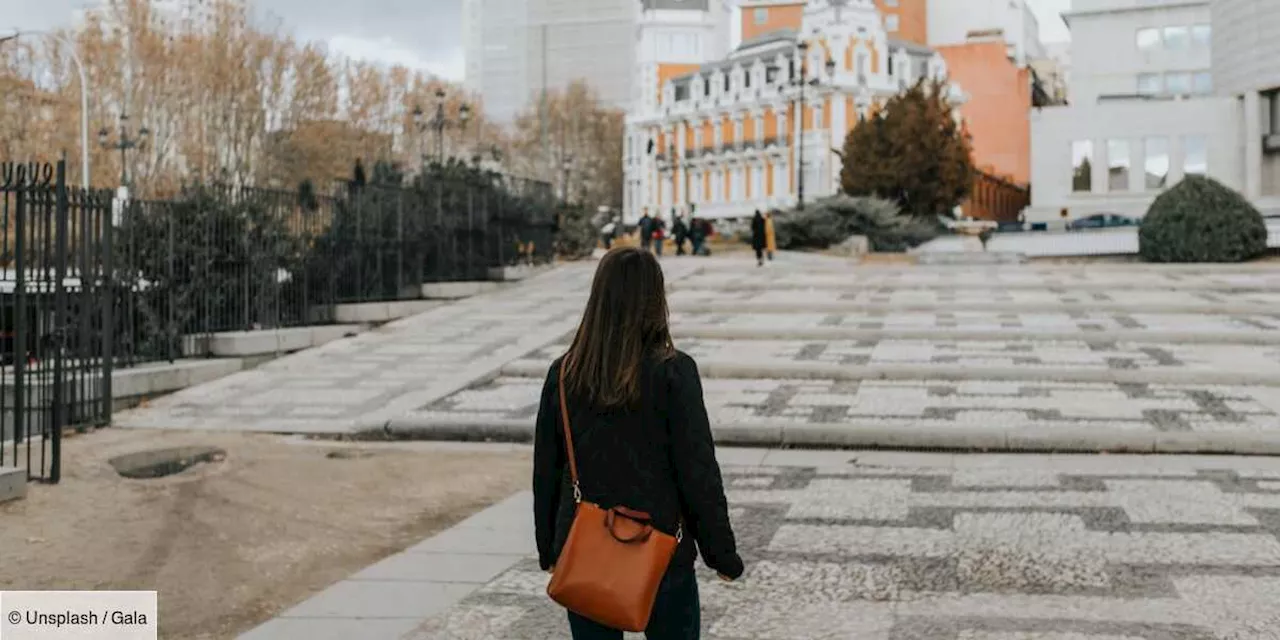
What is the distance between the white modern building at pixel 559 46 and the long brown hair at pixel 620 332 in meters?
106

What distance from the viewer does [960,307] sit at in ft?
70.3

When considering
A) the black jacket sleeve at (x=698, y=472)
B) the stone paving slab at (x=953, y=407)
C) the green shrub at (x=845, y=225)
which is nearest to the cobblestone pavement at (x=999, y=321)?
the stone paving slab at (x=953, y=407)

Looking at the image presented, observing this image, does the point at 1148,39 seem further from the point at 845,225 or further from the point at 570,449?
the point at 570,449

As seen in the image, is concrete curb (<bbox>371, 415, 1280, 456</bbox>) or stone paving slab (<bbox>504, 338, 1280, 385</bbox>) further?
stone paving slab (<bbox>504, 338, 1280, 385</bbox>)

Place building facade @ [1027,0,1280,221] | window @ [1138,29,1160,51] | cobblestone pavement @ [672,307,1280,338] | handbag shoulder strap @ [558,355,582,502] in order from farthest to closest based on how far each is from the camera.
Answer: window @ [1138,29,1160,51] < building facade @ [1027,0,1280,221] < cobblestone pavement @ [672,307,1280,338] < handbag shoulder strap @ [558,355,582,502]

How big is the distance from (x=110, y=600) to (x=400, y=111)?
56.8 meters

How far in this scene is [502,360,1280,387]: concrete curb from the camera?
1399cm

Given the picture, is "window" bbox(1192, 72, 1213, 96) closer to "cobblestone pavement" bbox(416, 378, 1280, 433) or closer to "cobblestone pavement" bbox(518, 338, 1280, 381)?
"cobblestone pavement" bbox(518, 338, 1280, 381)

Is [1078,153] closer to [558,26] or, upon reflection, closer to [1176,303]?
[1176,303]

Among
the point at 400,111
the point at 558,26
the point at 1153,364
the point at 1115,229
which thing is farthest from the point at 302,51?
the point at 558,26

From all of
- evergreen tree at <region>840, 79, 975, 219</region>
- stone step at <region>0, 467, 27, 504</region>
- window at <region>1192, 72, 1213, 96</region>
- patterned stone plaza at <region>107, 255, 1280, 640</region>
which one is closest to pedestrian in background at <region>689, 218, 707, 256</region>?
evergreen tree at <region>840, 79, 975, 219</region>

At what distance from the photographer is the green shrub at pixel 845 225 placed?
1730 inches

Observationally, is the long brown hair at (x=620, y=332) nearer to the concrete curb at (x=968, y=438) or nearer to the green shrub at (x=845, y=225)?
the concrete curb at (x=968, y=438)
